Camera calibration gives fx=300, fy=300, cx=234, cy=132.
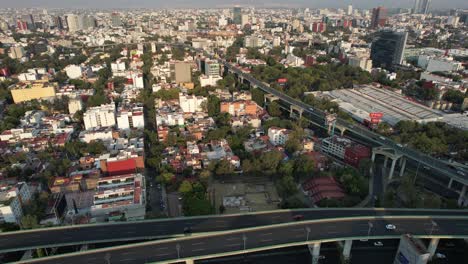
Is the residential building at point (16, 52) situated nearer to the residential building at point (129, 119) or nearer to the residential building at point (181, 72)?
the residential building at point (181, 72)

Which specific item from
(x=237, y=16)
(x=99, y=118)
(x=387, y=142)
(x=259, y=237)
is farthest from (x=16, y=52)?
(x=237, y=16)

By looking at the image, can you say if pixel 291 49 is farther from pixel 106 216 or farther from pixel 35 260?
pixel 35 260

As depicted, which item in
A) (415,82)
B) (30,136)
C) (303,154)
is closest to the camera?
(303,154)

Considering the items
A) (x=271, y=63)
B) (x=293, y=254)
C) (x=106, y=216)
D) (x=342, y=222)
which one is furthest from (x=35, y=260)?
(x=271, y=63)

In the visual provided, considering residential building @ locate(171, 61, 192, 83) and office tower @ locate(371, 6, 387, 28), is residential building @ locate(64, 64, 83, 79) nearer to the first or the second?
residential building @ locate(171, 61, 192, 83)

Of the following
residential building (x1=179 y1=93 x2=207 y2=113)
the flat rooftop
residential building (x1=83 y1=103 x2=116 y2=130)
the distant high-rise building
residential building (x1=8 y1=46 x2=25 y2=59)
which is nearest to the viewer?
residential building (x1=83 y1=103 x2=116 y2=130)

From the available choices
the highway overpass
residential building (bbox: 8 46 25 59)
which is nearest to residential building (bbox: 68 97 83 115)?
the highway overpass
